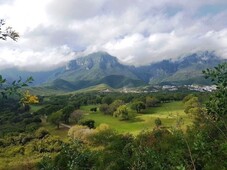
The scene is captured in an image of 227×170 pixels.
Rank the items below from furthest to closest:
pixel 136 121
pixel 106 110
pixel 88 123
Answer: pixel 106 110 → pixel 136 121 → pixel 88 123

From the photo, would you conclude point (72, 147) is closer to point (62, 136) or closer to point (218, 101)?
point (218, 101)

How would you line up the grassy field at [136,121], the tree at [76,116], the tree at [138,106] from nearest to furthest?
1. the grassy field at [136,121]
2. the tree at [76,116]
3. the tree at [138,106]

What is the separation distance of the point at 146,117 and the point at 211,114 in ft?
416

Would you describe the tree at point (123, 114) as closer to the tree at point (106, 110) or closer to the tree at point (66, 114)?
the tree at point (106, 110)

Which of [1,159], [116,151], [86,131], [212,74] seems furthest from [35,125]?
[212,74]

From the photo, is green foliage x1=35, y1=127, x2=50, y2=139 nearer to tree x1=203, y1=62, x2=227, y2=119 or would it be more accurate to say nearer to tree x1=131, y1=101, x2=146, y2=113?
tree x1=131, y1=101, x2=146, y2=113

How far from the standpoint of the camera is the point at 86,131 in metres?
106

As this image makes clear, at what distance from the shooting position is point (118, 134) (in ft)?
291

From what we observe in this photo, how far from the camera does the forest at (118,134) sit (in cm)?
980

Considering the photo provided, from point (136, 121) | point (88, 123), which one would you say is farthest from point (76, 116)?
point (136, 121)

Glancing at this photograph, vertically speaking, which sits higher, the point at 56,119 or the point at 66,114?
the point at 66,114

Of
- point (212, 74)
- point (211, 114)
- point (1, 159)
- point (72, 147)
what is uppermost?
point (212, 74)

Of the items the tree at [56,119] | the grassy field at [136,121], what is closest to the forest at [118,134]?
the grassy field at [136,121]

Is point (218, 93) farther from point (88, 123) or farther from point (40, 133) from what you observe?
point (88, 123)
